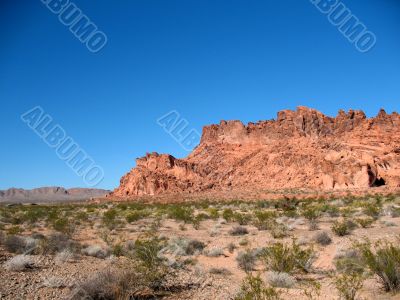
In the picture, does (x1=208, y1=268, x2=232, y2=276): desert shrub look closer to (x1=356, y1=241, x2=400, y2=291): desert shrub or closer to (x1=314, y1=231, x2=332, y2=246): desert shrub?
(x1=356, y1=241, x2=400, y2=291): desert shrub

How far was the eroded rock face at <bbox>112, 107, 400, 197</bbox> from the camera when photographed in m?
66.9

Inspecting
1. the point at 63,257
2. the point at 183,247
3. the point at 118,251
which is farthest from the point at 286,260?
the point at 63,257

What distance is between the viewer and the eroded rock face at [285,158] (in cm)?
6694

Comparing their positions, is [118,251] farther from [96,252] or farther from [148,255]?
[148,255]

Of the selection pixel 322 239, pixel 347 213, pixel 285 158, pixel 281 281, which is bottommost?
pixel 281 281

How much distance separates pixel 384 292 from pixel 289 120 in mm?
89465

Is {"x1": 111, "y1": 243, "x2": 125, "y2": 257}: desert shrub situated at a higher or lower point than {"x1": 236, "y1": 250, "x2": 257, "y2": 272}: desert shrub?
higher

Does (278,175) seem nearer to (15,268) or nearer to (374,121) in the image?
(374,121)

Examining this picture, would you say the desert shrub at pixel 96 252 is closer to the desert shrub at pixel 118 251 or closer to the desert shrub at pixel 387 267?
the desert shrub at pixel 118 251

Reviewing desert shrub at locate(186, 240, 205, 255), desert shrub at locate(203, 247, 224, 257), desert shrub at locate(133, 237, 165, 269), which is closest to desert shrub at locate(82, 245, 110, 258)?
desert shrub at locate(133, 237, 165, 269)

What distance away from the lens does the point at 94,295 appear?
23.1 ft

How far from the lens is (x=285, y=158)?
277 ft

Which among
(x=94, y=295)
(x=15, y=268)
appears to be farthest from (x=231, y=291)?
(x=15, y=268)

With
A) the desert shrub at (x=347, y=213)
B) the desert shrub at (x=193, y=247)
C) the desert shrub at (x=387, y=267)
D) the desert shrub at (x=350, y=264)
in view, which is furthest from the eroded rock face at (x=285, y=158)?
the desert shrub at (x=387, y=267)
